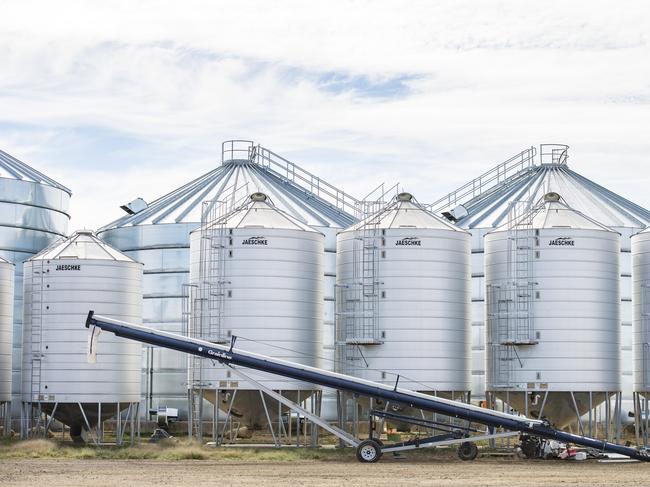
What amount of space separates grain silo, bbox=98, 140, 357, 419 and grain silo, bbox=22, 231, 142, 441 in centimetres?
889

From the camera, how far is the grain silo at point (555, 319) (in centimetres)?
4253

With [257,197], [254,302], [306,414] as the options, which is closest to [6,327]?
[254,302]

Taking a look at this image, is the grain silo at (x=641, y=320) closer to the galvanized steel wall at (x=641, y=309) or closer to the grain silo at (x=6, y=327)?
the galvanized steel wall at (x=641, y=309)

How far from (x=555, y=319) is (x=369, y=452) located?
9.49m

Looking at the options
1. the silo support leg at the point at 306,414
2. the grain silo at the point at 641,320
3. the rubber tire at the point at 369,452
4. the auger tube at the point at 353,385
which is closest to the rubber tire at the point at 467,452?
the auger tube at the point at 353,385

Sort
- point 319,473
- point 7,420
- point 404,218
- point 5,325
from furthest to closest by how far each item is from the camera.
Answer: point 7,420
point 5,325
point 404,218
point 319,473

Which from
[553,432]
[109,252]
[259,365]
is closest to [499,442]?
[553,432]

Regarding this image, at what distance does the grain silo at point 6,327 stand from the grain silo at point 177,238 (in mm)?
8324

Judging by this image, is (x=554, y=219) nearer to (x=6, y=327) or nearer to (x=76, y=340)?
(x=76, y=340)

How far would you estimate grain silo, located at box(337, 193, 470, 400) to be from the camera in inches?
1657

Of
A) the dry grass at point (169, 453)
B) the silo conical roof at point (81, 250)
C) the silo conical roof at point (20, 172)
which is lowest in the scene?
the dry grass at point (169, 453)

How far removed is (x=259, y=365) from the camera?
3844cm

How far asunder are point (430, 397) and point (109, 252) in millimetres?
14284

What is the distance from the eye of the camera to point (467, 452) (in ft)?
127
